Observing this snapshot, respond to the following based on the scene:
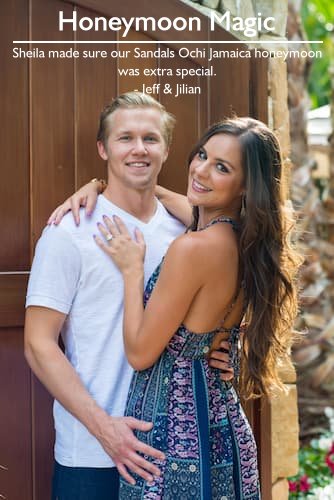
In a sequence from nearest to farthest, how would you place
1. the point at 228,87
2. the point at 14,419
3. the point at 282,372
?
the point at 14,419
the point at 228,87
the point at 282,372

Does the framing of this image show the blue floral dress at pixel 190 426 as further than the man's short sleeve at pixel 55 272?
No

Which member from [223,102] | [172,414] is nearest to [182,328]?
[172,414]

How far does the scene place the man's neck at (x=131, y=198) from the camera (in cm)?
278

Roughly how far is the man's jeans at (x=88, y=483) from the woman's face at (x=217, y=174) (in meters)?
0.88

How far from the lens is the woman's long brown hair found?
247 cm

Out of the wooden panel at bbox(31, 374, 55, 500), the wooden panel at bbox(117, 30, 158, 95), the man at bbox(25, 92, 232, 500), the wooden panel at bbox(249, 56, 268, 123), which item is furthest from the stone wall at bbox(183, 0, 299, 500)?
the wooden panel at bbox(31, 374, 55, 500)

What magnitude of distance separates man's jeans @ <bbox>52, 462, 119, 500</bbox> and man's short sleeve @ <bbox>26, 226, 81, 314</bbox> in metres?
0.50

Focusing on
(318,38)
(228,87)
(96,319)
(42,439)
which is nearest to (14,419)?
(42,439)

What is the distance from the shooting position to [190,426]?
2473 mm

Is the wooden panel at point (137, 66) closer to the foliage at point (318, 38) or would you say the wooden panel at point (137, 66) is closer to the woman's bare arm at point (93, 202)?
the woman's bare arm at point (93, 202)

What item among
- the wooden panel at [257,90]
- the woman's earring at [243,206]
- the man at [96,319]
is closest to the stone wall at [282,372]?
the wooden panel at [257,90]

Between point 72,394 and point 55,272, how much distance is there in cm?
37

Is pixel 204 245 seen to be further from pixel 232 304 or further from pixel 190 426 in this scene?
pixel 190 426

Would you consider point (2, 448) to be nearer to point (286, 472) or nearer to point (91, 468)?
point (91, 468)
